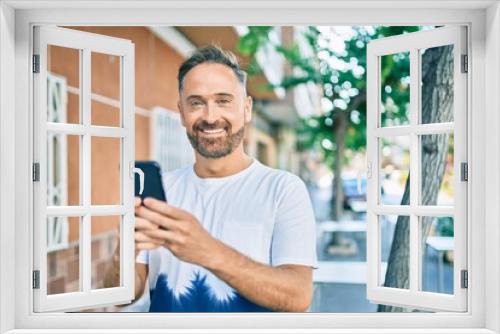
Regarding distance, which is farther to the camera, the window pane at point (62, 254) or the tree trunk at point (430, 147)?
the window pane at point (62, 254)

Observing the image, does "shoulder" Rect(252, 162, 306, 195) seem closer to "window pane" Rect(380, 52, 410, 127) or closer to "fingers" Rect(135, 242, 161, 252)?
"fingers" Rect(135, 242, 161, 252)

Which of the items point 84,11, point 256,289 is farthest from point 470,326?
point 84,11

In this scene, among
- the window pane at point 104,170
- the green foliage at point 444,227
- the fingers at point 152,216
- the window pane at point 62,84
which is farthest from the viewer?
the green foliage at point 444,227

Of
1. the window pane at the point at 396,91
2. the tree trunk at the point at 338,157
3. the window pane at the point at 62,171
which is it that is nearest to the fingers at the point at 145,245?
the window pane at the point at 62,171

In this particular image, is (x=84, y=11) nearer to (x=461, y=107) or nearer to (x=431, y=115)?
(x=461, y=107)

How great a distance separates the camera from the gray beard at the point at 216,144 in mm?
3840

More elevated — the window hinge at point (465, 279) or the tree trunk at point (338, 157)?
the tree trunk at point (338, 157)

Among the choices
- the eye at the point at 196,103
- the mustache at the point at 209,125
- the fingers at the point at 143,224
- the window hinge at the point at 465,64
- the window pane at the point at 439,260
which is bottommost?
the window pane at the point at 439,260

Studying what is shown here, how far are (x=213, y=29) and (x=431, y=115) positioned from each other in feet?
8.38

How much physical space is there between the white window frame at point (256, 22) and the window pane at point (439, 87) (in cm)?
126

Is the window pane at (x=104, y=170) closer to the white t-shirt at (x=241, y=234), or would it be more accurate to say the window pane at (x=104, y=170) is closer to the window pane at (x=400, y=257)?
the white t-shirt at (x=241, y=234)

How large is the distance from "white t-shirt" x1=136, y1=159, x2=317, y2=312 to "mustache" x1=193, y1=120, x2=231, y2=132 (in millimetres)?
304

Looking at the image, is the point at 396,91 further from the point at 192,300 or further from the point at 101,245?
the point at 192,300

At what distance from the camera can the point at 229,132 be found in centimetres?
384
